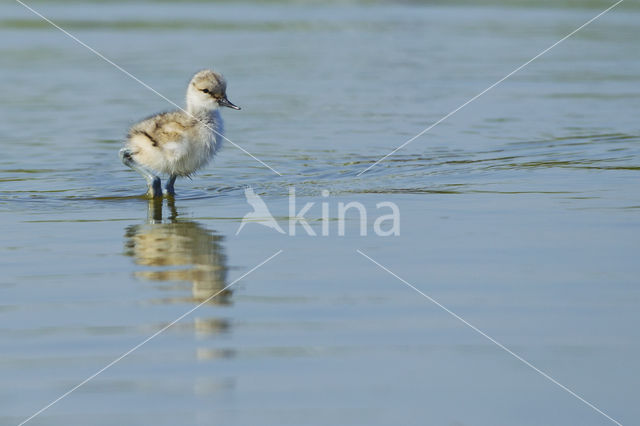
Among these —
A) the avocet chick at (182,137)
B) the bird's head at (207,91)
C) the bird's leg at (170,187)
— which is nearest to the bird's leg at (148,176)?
the avocet chick at (182,137)

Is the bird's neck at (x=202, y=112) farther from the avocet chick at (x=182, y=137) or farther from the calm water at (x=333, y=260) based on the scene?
the calm water at (x=333, y=260)

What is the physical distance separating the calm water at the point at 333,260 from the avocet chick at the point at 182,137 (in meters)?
0.28

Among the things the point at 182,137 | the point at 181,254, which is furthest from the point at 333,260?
the point at 182,137

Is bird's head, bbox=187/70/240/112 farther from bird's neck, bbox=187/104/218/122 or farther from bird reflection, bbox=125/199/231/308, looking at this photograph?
bird reflection, bbox=125/199/231/308

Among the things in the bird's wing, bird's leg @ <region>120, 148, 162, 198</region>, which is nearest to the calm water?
bird's leg @ <region>120, 148, 162, 198</region>

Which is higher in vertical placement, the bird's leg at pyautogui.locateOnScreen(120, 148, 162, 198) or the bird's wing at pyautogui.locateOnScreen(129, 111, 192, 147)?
the bird's wing at pyautogui.locateOnScreen(129, 111, 192, 147)

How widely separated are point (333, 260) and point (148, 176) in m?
2.54

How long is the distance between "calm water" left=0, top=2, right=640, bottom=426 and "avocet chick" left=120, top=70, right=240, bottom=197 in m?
0.28

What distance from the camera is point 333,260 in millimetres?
6105

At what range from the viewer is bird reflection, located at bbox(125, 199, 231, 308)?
217 inches

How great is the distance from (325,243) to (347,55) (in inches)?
449

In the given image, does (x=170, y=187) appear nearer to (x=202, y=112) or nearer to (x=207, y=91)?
(x=202, y=112)

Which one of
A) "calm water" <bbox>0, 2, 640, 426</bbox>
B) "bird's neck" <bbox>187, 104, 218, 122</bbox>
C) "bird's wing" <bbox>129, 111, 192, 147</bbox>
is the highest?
"bird's neck" <bbox>187, 104, 218, 122</bbox>

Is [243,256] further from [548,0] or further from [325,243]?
[548,0]
